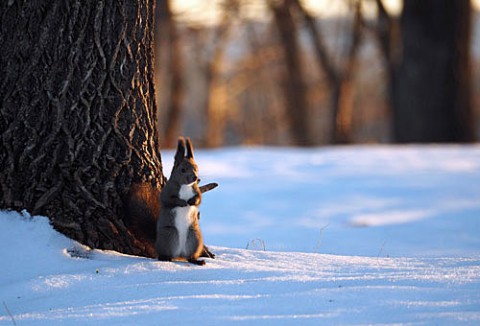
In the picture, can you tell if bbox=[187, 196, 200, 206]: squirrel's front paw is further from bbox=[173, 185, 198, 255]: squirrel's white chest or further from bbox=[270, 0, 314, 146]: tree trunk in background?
bbox=[270, 0, 314, 146]: tree trunk in background

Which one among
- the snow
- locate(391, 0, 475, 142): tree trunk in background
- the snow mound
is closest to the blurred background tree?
locate(391, 0, 475, 142): tree trunk in background

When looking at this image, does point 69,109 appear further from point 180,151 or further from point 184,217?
point 184,217

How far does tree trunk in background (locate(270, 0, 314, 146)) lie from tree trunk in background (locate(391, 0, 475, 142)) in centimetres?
1049

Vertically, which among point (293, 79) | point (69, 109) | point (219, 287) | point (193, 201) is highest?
point (293, 79)

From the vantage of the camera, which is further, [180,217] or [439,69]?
[439,69]

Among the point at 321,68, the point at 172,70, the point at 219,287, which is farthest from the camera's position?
the point at 172,70

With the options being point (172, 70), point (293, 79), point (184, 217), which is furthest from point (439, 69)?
point (172, 70)

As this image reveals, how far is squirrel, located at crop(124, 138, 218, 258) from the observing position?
4.81 metres

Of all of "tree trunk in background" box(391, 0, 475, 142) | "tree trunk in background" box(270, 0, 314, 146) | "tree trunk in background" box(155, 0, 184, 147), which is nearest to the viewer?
"tree trunk in background" box(391, 0, 475, 142)

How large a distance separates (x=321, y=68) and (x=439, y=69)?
38.2 feet

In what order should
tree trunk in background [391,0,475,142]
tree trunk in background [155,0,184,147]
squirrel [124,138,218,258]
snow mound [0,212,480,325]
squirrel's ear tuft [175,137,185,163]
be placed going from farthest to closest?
tree trunk in background [155,0,184,147]
tree trunk in background [391,0,475,142]
squirrel [124,138,218,258]
squirrel's ear tuft [175,137,185,163]
snow mound [0,212,480,325]

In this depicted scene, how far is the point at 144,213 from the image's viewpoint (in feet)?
15.8

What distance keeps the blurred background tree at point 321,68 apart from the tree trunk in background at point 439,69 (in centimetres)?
2

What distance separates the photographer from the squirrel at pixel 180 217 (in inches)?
178
